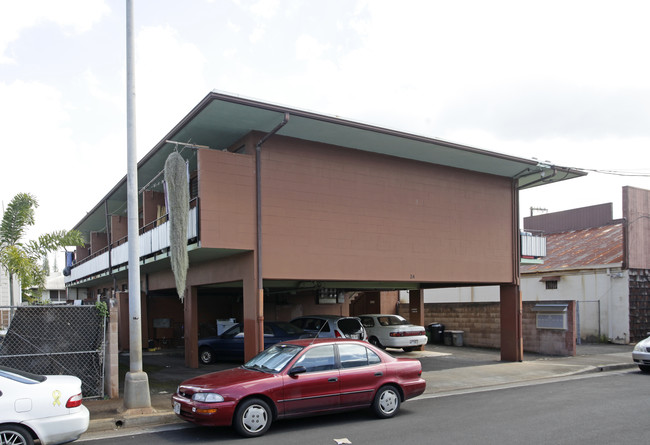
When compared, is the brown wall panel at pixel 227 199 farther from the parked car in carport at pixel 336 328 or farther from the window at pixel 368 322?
the window at pixel 368 322

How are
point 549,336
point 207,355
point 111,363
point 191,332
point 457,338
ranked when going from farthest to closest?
point 457,338
point 549,336
point 207,355
point 191,332
point 111,363

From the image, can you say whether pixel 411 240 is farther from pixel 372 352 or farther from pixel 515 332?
pixel 372 352

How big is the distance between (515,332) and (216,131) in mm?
11487

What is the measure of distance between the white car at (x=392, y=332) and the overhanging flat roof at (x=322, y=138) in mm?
6354

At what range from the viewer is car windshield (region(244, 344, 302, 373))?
28.4 feet

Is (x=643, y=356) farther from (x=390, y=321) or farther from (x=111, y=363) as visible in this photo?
(x=111, y=363)

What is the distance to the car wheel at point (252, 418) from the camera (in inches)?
307

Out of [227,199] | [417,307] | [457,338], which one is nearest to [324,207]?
[227,199]

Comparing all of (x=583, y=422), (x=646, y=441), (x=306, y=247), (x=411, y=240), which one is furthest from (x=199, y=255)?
(x=646, y=441)

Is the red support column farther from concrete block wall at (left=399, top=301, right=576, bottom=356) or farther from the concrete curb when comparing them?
concrete block wall at (left=399, top=301, right=576, bottom=356)

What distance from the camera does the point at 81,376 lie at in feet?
34.8

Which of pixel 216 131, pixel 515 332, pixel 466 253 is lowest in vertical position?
pixel 515 332

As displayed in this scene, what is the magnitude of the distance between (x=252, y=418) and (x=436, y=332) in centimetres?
1750

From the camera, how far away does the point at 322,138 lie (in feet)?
44.2
